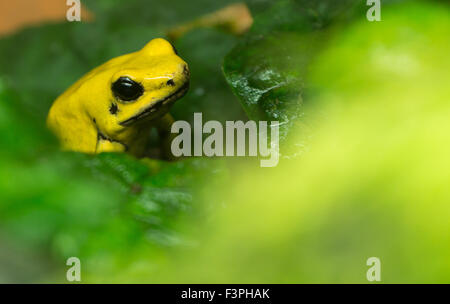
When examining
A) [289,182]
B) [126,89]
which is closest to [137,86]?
[126,89]

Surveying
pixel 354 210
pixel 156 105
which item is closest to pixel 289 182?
pixel 354 210

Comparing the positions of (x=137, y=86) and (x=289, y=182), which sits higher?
(x=137, y=86)

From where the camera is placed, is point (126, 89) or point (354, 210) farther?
point (126, 89)

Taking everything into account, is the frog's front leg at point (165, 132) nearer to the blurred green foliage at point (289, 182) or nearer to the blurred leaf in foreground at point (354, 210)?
the blurred green foliage at point (289, 182)

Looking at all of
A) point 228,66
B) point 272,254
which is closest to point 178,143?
point 228,66

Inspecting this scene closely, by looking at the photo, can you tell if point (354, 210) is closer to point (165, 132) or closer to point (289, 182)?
point (289, 182)

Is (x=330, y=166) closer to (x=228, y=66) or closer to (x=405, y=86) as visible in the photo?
(x=405, y=86)
